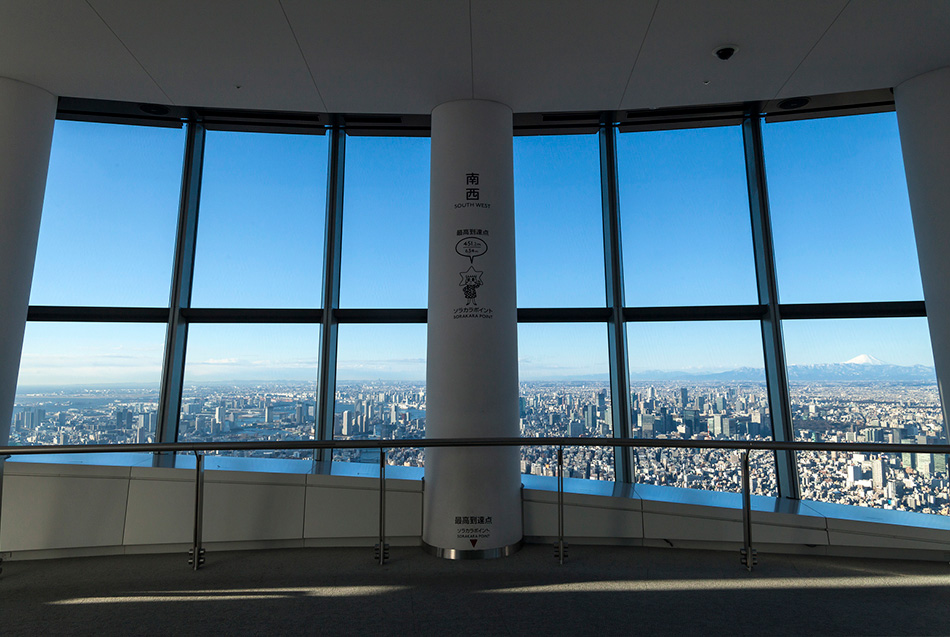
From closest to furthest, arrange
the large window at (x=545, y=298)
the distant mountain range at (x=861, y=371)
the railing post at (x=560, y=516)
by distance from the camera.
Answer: the railing post at (x=560, y=516) → the distant mountain range at (x=861, y=371) → the large window at (x=545, y=298)

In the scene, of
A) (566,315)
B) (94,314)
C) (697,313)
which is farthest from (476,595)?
(94,314)

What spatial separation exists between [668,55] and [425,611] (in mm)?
3805

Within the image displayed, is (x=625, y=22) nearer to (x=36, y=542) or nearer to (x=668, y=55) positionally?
(x=668, y=55)

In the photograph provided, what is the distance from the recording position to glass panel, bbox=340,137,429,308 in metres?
5.28

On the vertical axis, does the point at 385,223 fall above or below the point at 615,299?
above

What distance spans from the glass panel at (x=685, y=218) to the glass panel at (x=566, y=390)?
65 cm

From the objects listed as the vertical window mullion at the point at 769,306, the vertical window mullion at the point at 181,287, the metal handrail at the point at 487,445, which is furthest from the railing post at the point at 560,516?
the vertical window mullion at the point at 181,287

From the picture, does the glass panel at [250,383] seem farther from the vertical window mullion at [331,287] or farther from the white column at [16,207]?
the white column at [16,207]

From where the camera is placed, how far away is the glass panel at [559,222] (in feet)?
17.1

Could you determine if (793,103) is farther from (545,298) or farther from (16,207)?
(16,207)

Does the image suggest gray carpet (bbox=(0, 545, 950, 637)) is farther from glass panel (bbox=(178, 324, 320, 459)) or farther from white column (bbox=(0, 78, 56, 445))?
glass panel (bbox=(178, 324, 320, 459))

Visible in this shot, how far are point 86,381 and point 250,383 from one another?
58.4 inches

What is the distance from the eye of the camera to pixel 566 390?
5172 millimetres

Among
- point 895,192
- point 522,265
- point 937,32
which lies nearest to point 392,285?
point 522,265
